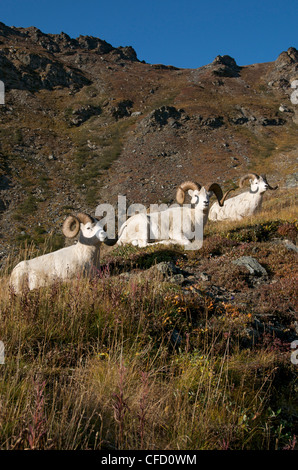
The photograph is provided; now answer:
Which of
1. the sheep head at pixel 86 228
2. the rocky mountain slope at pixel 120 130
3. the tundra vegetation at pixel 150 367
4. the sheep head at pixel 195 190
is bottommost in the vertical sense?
the tundra vegetation at pixel 150 367

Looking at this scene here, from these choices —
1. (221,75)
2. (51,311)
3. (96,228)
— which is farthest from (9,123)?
(221,75)

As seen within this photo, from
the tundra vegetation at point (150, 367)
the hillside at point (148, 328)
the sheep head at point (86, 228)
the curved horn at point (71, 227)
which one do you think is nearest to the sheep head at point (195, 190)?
the hillside at point (148, 328)

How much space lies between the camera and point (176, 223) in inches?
455

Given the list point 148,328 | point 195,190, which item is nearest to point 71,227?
point 195,190

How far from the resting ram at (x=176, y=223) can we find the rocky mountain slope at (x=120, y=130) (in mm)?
14159

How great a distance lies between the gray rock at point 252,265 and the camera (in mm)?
7652

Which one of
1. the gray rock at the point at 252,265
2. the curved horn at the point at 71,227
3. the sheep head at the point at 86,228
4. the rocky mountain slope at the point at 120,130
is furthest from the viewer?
the rocky mountain slope at the point at 120,130

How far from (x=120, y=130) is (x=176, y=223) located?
4785 cm

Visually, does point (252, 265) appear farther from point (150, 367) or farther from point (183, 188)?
point (183, 188)

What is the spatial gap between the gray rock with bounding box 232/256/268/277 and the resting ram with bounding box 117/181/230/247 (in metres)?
2.53

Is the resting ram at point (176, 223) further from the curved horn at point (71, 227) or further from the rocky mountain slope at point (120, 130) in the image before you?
the rocky mountain slope at point (120, 130)

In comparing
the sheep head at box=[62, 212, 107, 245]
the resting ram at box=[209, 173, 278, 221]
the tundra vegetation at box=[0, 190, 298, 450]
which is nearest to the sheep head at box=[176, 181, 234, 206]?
the resting ram at box=[209, 173, 278, 221]

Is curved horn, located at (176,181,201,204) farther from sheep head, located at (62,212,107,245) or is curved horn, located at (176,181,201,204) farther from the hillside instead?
sheep head, located at (62,212,107,245)

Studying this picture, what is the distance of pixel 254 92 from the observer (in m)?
77.3
